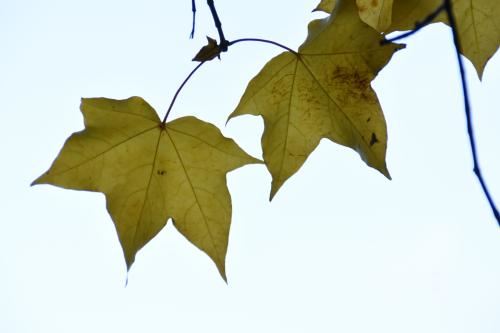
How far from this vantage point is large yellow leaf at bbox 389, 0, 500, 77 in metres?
1.34

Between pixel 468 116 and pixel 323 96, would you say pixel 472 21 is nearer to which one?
pixel 323 96

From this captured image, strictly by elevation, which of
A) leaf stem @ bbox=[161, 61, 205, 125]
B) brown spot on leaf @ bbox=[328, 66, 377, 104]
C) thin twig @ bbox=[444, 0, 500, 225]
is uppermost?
leaf stem @ bbox=[161, 61, 205, 125]

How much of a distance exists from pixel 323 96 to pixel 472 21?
409 mm

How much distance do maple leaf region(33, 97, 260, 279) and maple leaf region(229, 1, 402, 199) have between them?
4.2 inches

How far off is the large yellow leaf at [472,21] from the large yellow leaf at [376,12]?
0.16 ft

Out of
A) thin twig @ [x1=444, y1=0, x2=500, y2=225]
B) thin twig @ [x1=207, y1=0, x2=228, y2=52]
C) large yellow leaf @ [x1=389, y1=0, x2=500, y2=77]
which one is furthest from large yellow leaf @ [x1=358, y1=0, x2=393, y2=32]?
thin twig @ [x1=444, y1=0, x2=500, y2=225]

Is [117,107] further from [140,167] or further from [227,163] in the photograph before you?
[227,163]

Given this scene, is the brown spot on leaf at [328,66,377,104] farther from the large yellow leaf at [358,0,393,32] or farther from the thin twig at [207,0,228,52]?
Result: the thin twig at [207,0,228,52]

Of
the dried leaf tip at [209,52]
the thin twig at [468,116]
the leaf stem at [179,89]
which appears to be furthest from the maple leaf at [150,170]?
the thin twig at [468,116]

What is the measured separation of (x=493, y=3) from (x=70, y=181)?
1.14 meters

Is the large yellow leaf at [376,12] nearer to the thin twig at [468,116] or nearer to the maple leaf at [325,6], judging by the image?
the maple leaf at [325,6]

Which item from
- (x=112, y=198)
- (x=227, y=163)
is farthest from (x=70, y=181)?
(x=227, y=163)

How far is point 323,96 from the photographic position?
142 centimetres

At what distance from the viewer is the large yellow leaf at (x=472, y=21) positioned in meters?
1.34
